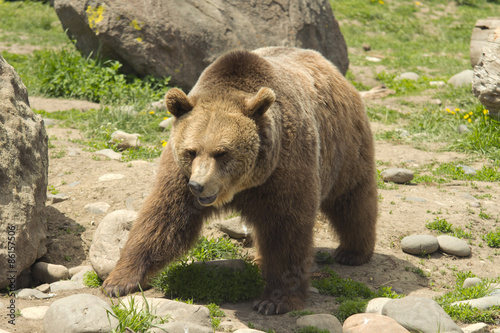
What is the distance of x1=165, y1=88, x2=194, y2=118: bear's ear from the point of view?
3971mm

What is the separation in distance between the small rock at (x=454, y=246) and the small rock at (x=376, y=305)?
1.74 meters

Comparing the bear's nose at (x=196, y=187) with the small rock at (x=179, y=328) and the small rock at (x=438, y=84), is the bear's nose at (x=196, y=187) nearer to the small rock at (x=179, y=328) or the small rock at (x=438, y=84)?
the small rock at (x=179, y=328)

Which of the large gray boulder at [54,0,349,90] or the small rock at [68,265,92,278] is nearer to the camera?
the small rock at [68,265,92,278]

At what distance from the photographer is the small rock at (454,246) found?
582 centimetres

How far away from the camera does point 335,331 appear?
403 centimetres

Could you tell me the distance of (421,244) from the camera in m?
5.86

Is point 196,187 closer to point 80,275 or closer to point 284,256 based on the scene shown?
point 284,256

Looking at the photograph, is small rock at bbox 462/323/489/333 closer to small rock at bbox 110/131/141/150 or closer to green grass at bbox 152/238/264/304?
green grass at bbox 152/238/264/304

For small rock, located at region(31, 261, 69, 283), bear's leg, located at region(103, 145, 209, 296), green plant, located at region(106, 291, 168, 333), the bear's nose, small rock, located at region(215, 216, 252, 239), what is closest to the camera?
green plant, located at region(106, 291, 168, 333)

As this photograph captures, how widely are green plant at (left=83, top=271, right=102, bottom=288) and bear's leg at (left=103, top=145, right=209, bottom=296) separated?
415 millimetres

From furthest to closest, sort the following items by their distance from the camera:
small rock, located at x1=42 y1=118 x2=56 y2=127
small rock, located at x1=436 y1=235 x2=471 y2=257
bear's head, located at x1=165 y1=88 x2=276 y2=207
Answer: small rock, located at x1=42 y1=118 x2=56 y2=127 < small rock, located at x1=436 y1=235 x2=471 y2=257 < bear's head, located at x1=165 y1=88 x2=276 y2=207

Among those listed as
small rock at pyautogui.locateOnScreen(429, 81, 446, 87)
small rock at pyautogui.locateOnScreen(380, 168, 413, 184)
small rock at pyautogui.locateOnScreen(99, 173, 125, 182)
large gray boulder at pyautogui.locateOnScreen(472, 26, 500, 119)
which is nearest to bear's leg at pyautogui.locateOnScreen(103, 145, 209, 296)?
small rock at pyautogui.locateOnScreen(99, 173, 125, 182)

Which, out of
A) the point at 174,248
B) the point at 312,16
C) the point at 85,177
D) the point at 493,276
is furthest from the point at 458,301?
the point at 312,16

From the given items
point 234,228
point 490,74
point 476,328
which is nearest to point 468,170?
point 490,74
